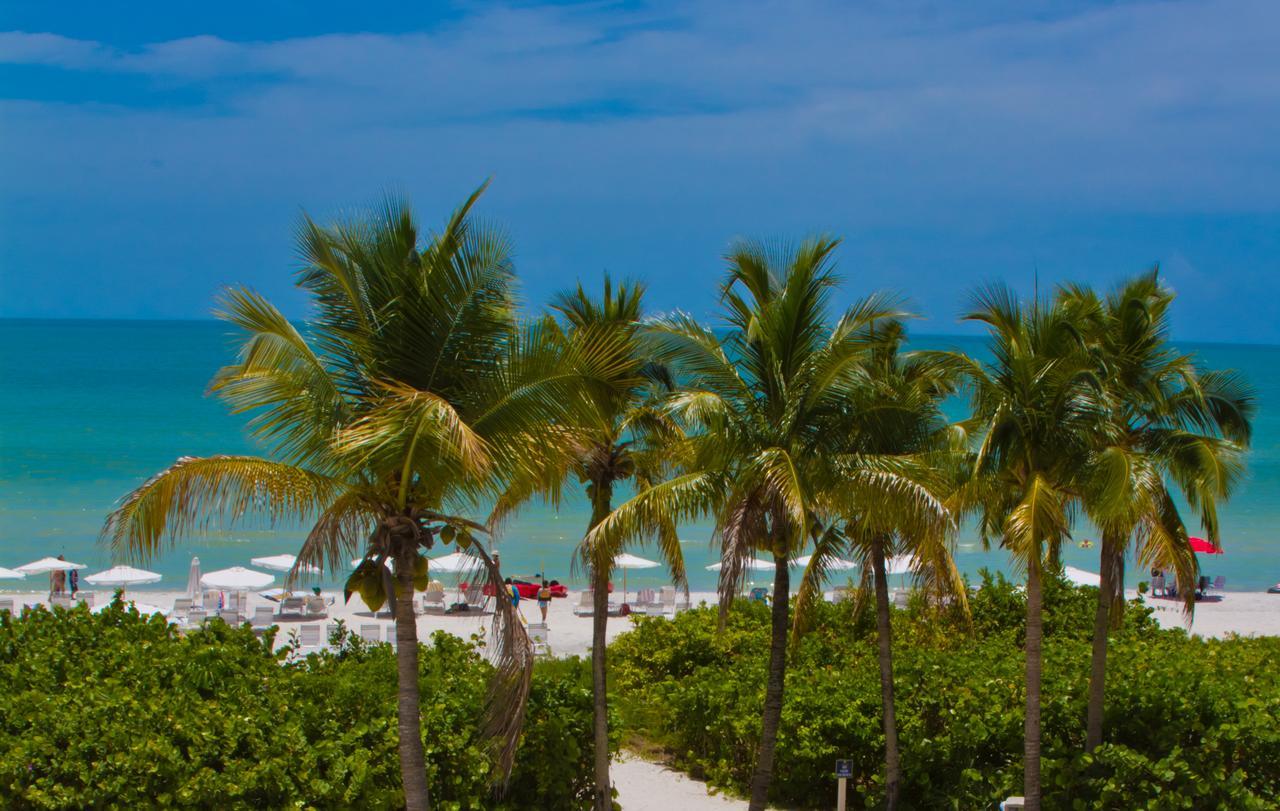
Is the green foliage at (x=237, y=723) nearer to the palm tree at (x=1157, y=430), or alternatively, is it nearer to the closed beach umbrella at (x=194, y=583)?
the palm tree at (x=1157, y=430)

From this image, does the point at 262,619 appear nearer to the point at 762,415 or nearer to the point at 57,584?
the point at 57,584

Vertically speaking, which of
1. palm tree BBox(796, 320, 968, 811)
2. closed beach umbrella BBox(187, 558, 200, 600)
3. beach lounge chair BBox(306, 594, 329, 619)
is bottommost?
beach lounge chair BBox(306, 594, 329, 619)

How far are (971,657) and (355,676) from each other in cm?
825

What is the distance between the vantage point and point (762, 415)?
12828 millimetres

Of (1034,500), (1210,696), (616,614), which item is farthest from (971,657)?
(616,614)

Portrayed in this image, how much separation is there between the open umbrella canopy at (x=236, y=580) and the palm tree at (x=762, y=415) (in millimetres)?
18645

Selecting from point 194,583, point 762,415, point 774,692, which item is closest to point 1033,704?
point 774,692

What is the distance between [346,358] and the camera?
10656 millimetres

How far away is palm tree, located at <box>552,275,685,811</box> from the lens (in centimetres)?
1353

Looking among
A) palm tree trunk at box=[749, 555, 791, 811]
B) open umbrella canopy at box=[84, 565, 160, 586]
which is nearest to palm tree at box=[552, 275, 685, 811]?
palm tree trunk at box=[749, 555, 791, 811]

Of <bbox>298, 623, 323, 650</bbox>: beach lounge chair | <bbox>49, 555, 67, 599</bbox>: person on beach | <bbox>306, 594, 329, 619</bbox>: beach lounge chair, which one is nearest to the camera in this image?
<bbox>298, 623, 323, 650</bbox>: beach lounge chair

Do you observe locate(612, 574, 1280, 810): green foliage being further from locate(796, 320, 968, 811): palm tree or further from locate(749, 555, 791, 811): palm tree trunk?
locate(749, 555, 791, 811): palm tree trunk

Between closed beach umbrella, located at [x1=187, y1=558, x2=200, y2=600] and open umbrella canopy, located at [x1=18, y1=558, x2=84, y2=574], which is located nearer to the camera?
closed beach umbrella, located at [x1=187, y1=558, x2=200, y2=600]

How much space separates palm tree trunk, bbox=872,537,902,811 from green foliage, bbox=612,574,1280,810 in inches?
9.8
